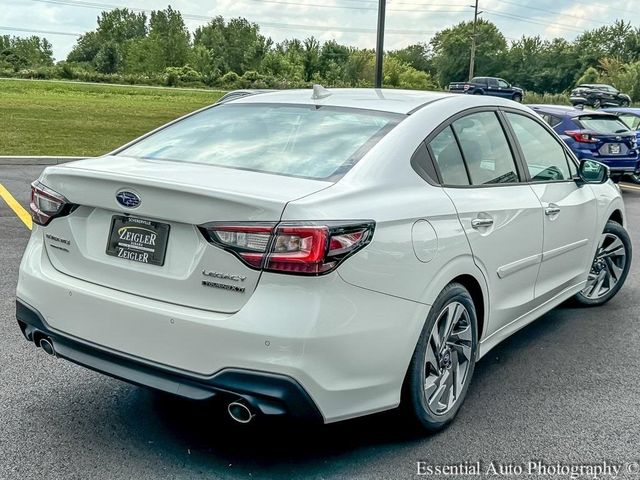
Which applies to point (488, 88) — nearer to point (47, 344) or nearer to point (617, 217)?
point (617, 217)

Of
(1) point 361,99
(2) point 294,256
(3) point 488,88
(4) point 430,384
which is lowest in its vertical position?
(3) point 488,88

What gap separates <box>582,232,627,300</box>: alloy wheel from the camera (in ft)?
17.3

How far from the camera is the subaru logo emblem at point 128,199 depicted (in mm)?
2674

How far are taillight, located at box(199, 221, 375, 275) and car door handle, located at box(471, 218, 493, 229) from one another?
39.1 inches

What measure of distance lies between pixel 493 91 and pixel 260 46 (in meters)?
63.6

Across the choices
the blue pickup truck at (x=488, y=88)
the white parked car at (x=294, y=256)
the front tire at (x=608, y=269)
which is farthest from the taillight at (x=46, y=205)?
the blue pickup truck at (x=488, y=88)

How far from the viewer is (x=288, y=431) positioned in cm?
318

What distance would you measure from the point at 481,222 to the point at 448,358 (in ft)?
2.23

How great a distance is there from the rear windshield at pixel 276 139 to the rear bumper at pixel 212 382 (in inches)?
35.1

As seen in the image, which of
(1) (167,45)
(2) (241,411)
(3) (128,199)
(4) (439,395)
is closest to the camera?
(2) (241,411)

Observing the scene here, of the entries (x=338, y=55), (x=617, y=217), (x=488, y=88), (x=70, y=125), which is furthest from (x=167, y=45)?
(x=617, y=217)

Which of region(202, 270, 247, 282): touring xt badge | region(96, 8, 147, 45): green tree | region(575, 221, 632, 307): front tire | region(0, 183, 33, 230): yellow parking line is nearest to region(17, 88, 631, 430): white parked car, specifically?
region(202, 270, 247, 282): touring xt badge

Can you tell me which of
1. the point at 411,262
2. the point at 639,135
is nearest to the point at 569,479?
the point at 411,262

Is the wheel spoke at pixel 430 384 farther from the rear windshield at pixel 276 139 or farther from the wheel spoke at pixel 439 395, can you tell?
the rear windshield at pixel 276 139
